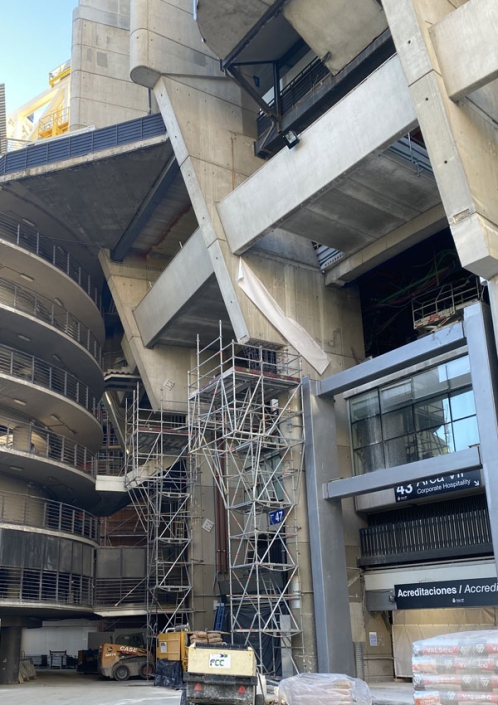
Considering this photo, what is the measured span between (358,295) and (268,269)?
12.8 feet

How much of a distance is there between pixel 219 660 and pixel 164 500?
1867cm

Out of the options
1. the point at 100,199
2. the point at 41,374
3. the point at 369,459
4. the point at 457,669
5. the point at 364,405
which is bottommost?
the point at 457,669

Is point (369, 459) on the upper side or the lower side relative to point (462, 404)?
lower

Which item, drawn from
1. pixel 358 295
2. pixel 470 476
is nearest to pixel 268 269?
pixel 358 295

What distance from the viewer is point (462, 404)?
21.4 metres

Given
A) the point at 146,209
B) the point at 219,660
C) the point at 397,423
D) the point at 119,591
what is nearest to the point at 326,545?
the point at 397,423

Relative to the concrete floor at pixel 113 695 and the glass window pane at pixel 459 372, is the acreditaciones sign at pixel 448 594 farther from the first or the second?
the glass window pane at pixel 459 372

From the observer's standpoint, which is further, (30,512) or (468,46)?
(30,512)

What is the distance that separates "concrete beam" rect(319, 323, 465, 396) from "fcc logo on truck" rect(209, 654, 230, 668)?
9036 millimetres

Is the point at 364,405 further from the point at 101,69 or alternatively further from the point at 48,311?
the point at 101,69

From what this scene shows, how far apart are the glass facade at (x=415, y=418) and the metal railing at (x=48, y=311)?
1391cm

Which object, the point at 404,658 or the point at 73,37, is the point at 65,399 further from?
the point at 73,37

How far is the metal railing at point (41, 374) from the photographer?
2978cm

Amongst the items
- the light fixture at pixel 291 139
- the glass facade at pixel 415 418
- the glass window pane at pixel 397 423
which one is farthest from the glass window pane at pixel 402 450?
the light fixture at pixel 291 139
